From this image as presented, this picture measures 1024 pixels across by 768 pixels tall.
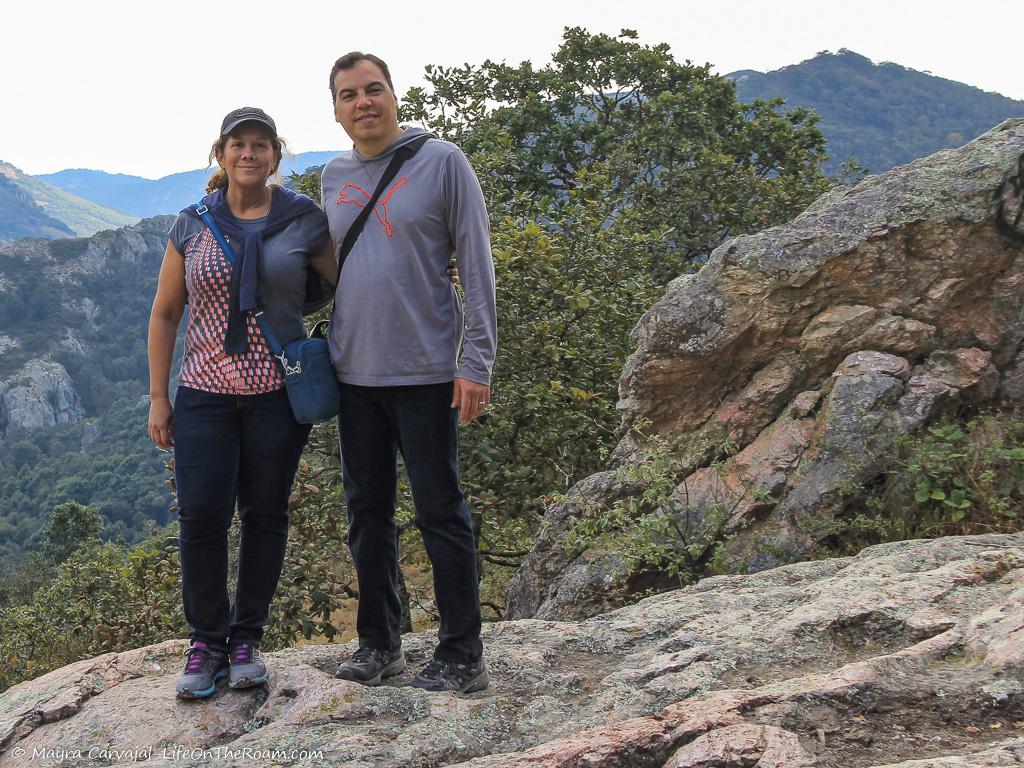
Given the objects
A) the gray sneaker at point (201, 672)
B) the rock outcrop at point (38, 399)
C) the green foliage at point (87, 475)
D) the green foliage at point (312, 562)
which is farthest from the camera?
the rock outcrop at point (38, 399)

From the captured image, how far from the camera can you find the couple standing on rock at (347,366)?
3.05 meters

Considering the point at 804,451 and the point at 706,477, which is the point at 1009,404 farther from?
the point at 706,477

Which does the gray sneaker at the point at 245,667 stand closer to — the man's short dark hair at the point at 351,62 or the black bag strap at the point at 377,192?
the black bag strap at the point at 377,192

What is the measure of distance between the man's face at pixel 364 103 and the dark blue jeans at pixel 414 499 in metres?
0.86

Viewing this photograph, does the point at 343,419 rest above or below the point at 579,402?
above

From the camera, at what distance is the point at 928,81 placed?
96875 millimetres

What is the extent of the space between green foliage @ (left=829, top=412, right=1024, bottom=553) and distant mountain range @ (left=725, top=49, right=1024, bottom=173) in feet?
229

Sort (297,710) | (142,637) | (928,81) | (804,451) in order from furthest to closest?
(928,81) < (142,637) < (804,451) < (297,710)

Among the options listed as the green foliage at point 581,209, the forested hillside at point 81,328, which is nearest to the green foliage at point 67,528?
the green foliage at point 581,209

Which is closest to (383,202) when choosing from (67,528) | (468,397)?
(468,397)

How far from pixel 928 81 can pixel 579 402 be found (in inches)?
4122

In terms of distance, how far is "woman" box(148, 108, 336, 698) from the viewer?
315 cm

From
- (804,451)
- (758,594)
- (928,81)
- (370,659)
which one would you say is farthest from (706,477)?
(928,81)

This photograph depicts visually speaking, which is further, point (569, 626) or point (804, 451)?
point (804, 451)
